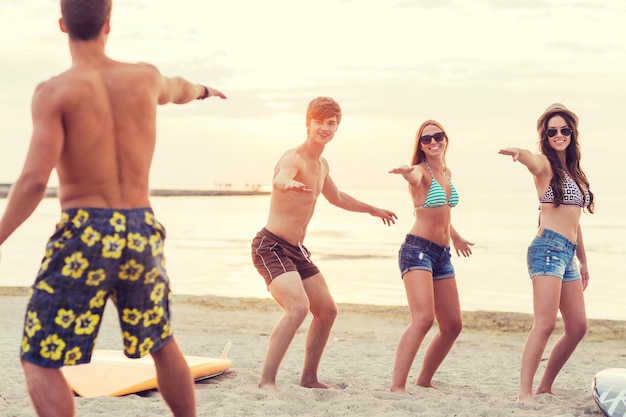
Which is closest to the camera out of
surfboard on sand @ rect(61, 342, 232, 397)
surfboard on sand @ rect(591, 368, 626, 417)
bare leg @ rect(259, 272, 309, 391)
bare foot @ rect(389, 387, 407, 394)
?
surfboard on sand @ rect(591, 368, 626, 417)

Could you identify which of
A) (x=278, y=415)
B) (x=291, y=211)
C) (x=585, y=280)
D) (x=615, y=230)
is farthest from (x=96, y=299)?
(x=615, y=230)

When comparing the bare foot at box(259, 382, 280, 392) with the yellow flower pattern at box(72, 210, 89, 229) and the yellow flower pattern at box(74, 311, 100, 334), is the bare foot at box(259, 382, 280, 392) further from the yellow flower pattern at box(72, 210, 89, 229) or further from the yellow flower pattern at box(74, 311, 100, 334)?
the yellow flower pattern at box(72, 210, 89, 229)

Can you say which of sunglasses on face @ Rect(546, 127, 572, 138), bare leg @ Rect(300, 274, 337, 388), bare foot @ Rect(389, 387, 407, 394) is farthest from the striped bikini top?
bare foot @ Rect(389, 387, 407, 394)

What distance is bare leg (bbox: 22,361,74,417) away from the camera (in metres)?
3.81

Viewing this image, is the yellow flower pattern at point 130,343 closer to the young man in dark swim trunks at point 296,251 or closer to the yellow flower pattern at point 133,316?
the yellow flower pattern at point 133,316

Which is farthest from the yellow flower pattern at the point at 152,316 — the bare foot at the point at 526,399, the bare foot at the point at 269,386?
the bare foot at the point at 526,399

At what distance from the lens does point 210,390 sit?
22.4 ft

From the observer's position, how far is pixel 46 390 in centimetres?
382

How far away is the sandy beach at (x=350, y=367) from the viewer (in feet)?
20.7

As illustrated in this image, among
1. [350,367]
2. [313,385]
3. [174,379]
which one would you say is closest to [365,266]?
[350,367]

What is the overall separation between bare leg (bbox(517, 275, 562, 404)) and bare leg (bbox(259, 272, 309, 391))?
1.71m

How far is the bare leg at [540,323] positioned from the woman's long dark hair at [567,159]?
647 mm

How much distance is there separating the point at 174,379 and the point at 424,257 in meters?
2.99

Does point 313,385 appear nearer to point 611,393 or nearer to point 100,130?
point 611,393
